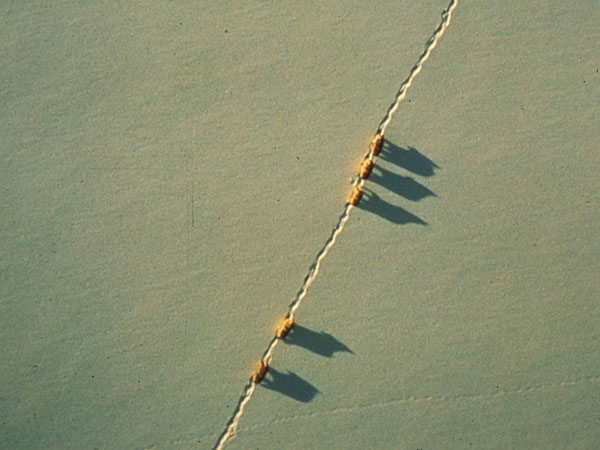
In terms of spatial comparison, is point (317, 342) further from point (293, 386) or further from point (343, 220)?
point (343, 220)

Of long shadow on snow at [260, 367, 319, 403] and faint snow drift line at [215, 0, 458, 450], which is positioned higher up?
faint snow drift line at [215, 0, 458, 450]

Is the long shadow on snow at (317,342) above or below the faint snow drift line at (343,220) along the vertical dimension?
below

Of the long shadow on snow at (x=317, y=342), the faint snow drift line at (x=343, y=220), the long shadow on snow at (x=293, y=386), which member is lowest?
the long shadow on snow at (x=293, y=386)

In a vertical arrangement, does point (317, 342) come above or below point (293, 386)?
above

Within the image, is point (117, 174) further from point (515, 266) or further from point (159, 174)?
point (515, 266)

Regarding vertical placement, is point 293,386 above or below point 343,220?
below

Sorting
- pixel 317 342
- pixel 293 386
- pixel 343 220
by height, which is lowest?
pixel 293 386

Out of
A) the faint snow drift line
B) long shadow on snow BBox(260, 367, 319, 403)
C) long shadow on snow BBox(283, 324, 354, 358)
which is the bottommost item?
long shadow on snow BBox(260, 367, 319, 403)

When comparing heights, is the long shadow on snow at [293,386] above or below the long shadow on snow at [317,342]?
below

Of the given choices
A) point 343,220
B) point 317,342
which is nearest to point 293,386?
point 317,342

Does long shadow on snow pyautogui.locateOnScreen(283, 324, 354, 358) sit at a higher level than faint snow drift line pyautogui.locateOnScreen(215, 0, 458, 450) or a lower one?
lower

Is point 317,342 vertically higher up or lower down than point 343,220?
lower down
